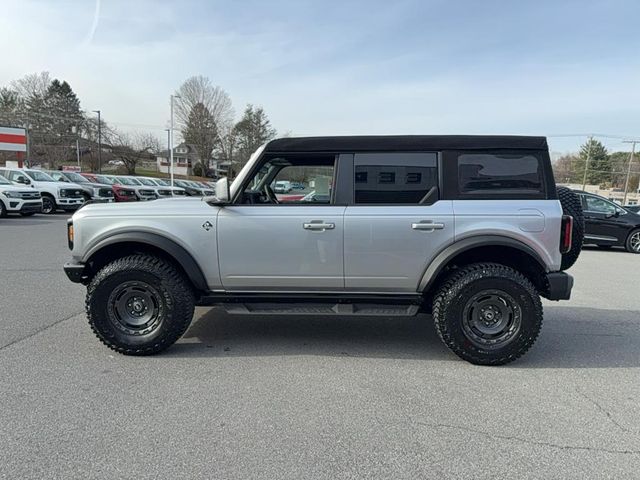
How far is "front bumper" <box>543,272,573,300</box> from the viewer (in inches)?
143

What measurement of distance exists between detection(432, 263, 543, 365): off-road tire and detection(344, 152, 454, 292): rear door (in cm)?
35

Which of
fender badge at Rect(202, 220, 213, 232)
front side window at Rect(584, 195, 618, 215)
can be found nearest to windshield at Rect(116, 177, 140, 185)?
front side window at Rect(584, 195, 618, 215)

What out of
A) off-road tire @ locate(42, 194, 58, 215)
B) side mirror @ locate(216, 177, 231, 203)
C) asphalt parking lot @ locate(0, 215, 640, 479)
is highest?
off-road tire @ locate(42, 194, 58, 215)

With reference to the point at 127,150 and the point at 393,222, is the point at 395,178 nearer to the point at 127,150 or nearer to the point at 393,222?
the point at 393,222

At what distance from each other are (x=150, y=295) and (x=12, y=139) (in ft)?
100

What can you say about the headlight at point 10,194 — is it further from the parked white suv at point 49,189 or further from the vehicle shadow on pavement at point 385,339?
the vehicle shadow on pavement at point 385,339

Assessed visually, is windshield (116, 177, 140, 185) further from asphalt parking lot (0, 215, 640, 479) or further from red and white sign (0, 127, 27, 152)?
asphalt parking lot (0, 215, 640, 479)

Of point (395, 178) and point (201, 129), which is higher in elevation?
point (201, 129)

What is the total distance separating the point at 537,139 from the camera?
370 centimetres

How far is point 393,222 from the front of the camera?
12.0 ft

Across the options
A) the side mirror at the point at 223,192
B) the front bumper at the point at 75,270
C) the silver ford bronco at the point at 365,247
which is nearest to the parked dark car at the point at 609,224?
the silver ford bronco at the point at 365,247

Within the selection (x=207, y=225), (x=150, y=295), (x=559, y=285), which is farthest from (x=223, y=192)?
(x=559, y=285)

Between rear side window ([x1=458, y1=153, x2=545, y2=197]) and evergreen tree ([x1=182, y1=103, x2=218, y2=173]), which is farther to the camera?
evergreen tree ([x1=182, y1=103, x2=218, y2=173])

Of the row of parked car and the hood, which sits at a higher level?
the row of parked car
